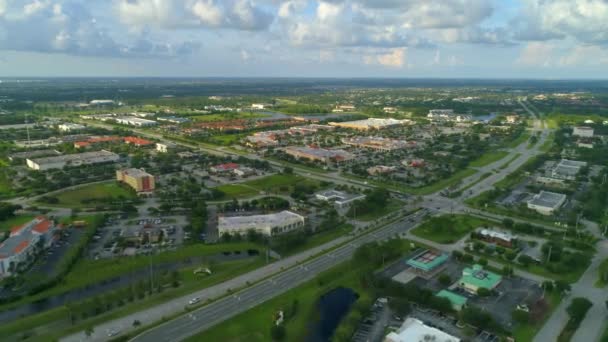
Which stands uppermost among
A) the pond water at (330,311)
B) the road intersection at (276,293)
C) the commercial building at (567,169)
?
the commercial building at (567,169)

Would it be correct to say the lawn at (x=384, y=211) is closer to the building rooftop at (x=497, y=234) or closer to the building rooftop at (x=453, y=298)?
the building rooftop at (x=497, y=234)

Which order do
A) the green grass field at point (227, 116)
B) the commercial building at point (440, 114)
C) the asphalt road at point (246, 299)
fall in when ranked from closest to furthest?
the asphalt road at point (246, 299)
the green grass field at point (227, 116)
the commercial building at point (440, 114)

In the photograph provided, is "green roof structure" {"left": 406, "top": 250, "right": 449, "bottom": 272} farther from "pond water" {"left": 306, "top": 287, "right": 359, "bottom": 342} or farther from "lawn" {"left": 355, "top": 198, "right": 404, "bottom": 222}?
"lawn" {"left": 355, "top": 198, "right": 404, "bottom": 222}

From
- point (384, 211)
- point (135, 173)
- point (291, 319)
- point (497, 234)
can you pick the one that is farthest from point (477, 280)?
point (135, 173)

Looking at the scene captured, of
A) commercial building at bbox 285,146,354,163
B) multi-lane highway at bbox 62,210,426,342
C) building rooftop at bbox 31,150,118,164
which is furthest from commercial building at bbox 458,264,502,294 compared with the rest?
building rooftop at bbox 31,150,118,164

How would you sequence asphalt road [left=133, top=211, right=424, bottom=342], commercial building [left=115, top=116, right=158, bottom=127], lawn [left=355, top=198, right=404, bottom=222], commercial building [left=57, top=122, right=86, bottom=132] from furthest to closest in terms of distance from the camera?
commercial building [left=115, top=116, right=158, bottom=127], commercial building [left=57, top=122, right=86, bottom=132], lawn [left=355, top=198, right=404, bottom=222], asphalt road [left=133, top=211, right=424, bottom=342]

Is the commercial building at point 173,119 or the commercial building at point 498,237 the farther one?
the commercial building at point 173,119

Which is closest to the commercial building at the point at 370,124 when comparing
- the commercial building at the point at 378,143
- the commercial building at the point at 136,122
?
the commercial building at the point at 378,143
